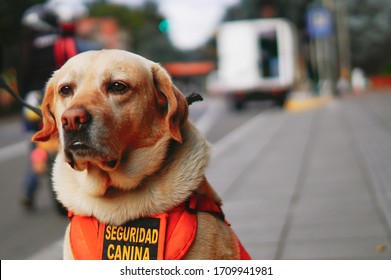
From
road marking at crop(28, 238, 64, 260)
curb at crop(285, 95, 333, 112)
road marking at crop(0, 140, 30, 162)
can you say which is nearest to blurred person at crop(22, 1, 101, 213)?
road marking at crop(28, 238, 64, 260)

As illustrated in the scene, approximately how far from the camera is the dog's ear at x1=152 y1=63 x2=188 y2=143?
2.92 metres

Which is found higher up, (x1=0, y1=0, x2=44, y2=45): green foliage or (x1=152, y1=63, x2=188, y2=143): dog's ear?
(x1=152, y1=63, x2=188, y2=143): dog's ear

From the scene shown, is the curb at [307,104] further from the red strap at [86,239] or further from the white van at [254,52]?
the red strap at [86,239]

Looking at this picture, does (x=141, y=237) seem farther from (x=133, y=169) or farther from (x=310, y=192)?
(x=310, y=192)

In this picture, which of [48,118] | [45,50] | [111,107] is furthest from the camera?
[45,50]

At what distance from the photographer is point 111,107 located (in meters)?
2.86

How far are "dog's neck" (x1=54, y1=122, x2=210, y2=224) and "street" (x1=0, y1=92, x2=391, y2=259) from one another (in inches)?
85.8

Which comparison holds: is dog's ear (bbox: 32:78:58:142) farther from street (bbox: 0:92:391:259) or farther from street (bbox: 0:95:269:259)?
street (bbox: 0:95:269:259)

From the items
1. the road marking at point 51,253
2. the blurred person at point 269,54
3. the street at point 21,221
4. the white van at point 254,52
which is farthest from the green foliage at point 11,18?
the road marking at point 51,253

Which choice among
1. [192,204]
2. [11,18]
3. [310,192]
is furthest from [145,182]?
[11,18]

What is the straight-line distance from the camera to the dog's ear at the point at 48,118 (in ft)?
10.2

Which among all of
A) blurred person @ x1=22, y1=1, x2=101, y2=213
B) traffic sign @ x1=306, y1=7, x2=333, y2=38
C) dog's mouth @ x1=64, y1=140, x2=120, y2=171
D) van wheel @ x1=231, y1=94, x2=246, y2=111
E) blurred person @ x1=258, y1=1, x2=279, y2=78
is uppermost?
dog's mouth @ x1=64, y1=140, x2=120, y2=171

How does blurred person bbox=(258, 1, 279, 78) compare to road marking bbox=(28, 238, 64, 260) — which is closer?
road marking bbox=(28, 238, 64, 260)

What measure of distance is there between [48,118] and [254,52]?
25.9 metres
